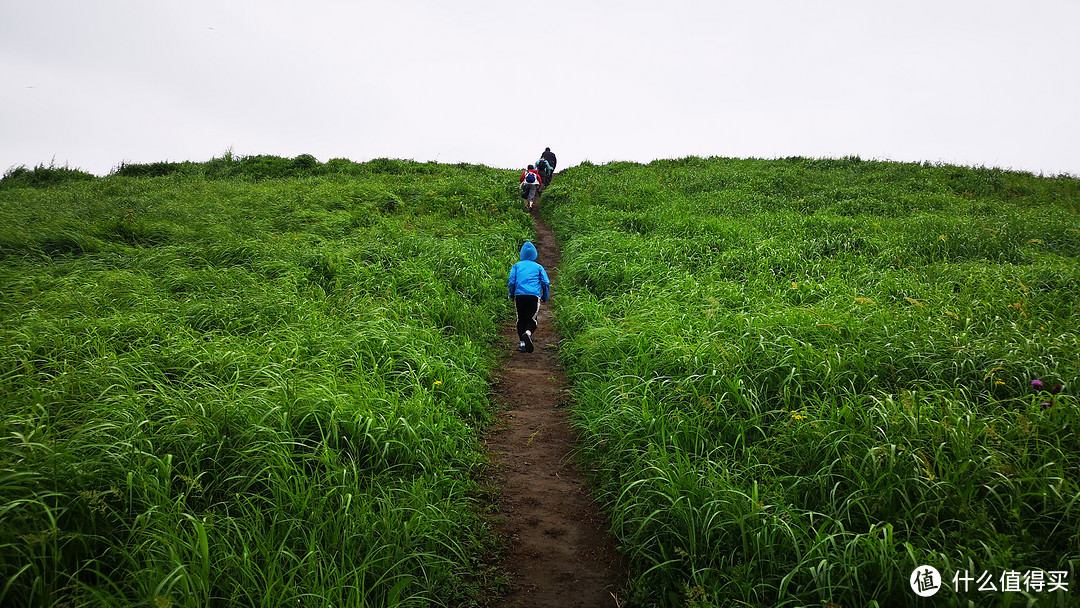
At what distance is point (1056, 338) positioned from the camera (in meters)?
4.42

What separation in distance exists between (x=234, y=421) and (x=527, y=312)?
4.36m

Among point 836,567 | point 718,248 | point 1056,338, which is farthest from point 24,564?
point 718,248

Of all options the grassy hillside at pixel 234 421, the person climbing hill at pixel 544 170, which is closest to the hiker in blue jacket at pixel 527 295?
the grassy hillside at pixel 234 421

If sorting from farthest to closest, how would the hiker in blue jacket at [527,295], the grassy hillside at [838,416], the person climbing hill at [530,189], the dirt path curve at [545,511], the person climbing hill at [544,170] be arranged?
the person climbing hill at [544,170]
the person climbing hill at [530,189]
the hiker in blue jacket at [527,295]
the dirt path curve at [545,511]
the grassy hillside at [838,416]

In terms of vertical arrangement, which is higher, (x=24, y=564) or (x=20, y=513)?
(x=20, y=513)

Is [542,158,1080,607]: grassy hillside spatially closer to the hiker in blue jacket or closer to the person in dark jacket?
the hiker in blue jacket

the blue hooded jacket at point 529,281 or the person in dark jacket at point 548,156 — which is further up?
the person in dark jacket at point 548,156

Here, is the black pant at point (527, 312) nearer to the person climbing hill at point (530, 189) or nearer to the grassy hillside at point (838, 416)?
the grassy hillside at point (838, 416)

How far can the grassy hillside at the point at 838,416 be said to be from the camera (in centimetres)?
261

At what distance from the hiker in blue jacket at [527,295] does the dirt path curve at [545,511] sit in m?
1.07

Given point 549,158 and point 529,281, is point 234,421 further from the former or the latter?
point 549,158

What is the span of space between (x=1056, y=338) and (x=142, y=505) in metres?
7.29

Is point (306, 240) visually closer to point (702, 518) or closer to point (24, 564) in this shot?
point (24, 564)

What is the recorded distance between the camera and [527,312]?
726cm
